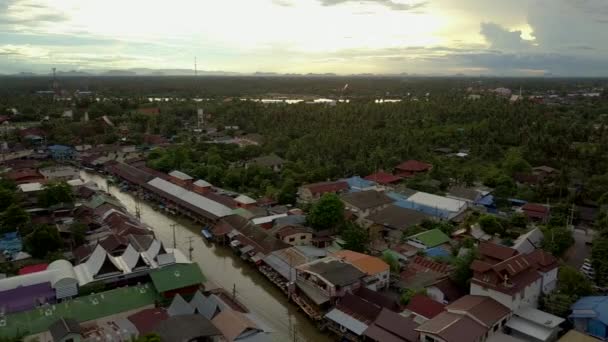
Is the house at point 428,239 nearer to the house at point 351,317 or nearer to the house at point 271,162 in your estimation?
the house at point 351,317

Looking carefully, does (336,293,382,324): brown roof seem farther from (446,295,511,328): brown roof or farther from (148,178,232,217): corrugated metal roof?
(148,178,232,217): corrugated metal roof

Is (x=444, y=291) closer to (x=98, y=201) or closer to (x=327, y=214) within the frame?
(x=327, y=214)

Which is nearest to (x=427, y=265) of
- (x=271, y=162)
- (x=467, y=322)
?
(x=467, y=322)

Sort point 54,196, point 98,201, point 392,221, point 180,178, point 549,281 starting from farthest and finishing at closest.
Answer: point 180,178 → point 98,201 → point 54,196 → point 392,221 → point 549,281

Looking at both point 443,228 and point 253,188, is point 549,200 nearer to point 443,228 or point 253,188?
point 443,228

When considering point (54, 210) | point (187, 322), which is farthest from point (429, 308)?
point (54, 210)
